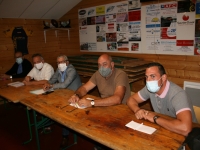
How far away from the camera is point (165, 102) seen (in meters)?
1.76

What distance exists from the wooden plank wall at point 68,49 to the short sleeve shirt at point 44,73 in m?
1.40

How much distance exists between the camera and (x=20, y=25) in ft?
15.7

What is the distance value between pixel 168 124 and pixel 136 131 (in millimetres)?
254

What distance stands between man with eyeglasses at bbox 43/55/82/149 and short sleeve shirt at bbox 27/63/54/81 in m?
0.23

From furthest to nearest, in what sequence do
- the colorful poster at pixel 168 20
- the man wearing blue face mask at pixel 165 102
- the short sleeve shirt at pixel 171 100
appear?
the colorful poster at pixel 168 20 → the short sleeve shirt at pixel 171 100 → the man wearing blue face mask at pixel 165 102

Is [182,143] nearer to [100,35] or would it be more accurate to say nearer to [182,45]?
[182,45]

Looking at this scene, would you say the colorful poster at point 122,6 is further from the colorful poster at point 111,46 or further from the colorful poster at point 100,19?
the colorful poster at point 111,46

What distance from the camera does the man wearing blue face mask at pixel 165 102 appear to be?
1430 millimetres

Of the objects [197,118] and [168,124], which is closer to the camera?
[168,124]

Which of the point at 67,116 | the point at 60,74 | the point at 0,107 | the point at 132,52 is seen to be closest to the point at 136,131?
the point at 67,116

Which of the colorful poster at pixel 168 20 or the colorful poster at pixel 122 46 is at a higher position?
the colorful poster at pixel 168 20

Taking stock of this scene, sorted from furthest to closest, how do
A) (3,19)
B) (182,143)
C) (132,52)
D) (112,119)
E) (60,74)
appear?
(3,19) < (132,52) < (60,74) < (112,119) < (182,143)

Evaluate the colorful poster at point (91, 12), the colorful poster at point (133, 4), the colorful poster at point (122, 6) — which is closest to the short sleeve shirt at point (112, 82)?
the colorful poster at point (133, 4)

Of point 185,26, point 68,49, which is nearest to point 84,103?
point 185,26
